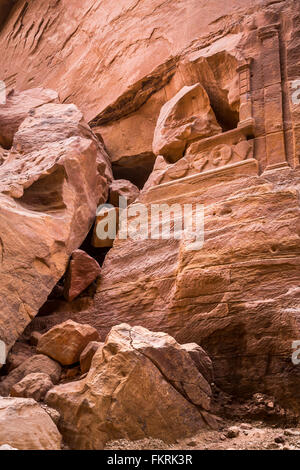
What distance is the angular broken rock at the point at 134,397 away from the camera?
3391mm

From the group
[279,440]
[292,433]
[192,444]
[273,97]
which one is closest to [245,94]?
[273,97]

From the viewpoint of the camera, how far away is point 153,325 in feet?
16.9

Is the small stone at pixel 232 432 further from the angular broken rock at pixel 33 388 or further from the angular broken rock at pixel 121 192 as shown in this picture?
the angular broken rock at pixel 121 192

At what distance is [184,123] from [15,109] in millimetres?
3753

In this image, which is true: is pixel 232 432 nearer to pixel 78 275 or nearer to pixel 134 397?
pixel 134 397

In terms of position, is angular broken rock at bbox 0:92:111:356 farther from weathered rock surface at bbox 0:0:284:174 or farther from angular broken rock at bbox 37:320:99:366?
weathered rock surface at bbox 0:0:284:174

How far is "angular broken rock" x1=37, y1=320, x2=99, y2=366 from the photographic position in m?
4.69

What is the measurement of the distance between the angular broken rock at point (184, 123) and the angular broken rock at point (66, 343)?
3.66 metres

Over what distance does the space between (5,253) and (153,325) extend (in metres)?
1.91

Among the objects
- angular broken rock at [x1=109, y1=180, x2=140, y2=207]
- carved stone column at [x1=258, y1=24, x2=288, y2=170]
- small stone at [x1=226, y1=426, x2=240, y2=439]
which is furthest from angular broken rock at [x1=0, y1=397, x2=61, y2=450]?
angular broken rock at [x1=109, y1=180, x2=140, y2=207]

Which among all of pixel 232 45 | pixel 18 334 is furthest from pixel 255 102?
pixel 18 334

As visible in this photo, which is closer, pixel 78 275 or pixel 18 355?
pixel 18 355

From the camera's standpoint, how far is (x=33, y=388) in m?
3.86

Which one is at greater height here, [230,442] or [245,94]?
[245,94]
